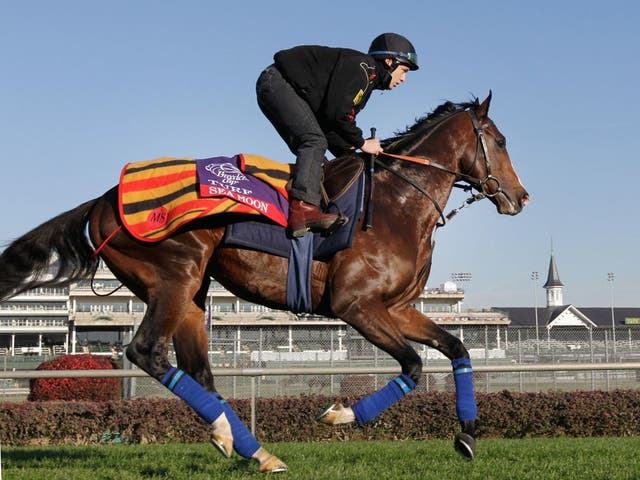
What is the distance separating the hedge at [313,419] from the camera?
11.4 meters

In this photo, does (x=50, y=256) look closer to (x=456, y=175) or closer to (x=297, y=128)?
(x=297, y=128)

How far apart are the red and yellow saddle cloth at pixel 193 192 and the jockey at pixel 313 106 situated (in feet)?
0.54

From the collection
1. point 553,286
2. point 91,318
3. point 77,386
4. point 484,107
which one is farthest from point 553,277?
point 484,107

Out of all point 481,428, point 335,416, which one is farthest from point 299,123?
point 481,428

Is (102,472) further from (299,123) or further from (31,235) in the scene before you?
(299,123)

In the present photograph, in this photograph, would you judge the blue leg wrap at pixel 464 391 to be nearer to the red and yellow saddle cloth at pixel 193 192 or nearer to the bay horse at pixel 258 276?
the bay horse at pixel 258 276

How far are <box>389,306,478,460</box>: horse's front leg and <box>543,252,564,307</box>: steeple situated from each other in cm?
14126

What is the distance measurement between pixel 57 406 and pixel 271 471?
25.8 ft

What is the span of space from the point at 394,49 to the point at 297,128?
919 mm

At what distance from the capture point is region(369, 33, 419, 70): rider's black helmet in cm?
530

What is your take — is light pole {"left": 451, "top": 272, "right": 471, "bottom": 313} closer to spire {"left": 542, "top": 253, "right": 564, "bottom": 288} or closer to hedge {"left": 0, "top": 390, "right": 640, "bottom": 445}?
spire {"left": 542, "top": 253, "right": 564, "bottom": 288}

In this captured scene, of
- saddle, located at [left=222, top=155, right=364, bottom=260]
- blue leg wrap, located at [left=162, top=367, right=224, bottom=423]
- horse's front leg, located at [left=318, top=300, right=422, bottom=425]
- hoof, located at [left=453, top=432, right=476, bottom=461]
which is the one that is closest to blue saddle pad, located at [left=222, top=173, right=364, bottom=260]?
saddle, located at [left=222, top=155, right=364, bottom=260]

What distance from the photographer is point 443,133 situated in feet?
18.6

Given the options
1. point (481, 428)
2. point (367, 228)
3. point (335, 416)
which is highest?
point (367, 228)
